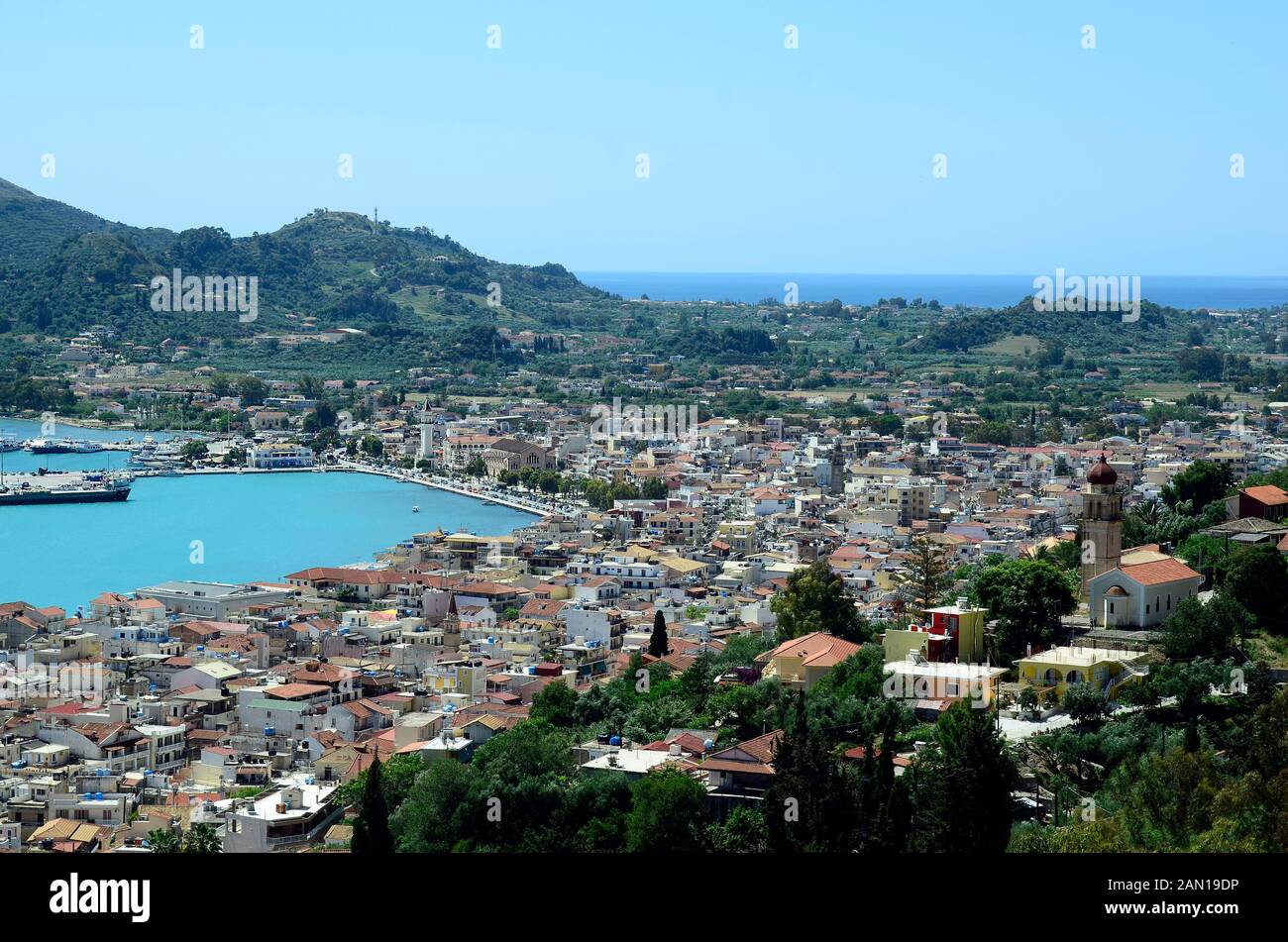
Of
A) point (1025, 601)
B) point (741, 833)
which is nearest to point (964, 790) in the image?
point (741, 833)

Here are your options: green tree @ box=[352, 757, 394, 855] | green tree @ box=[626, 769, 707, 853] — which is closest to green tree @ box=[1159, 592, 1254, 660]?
green tree @ box=[626, 769, 707, 853]

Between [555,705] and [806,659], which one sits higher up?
[806,659]

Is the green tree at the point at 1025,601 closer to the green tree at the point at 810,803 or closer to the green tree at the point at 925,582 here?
the green tree at the point at 925,582

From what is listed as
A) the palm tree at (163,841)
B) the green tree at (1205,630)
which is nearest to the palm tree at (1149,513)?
the green tree at (1205,630)

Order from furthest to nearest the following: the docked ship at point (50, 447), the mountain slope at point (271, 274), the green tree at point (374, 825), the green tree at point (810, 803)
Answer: the mountain slope at point (271, 274) → the docked ship at point (50, 447) → the green tree at point (374, 825) → the green tree at point (810, 803)

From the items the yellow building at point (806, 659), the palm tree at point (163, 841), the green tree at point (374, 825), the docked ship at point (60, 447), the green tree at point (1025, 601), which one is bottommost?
the docked ship at point (60, 447)

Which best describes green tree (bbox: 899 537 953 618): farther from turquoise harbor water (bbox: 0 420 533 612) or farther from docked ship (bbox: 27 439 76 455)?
docked ship (bbox: 27 439 76 455)

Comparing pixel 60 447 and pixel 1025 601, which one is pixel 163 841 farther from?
pixel 60 447
